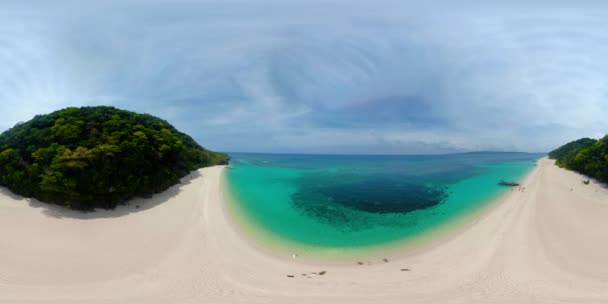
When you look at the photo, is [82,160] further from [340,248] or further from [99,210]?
[340,248]

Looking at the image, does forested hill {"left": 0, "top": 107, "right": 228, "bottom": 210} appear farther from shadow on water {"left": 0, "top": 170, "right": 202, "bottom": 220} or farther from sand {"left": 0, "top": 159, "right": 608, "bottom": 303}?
sand {"left": 0, "top": 159, "right": 608, "bottom": 303}

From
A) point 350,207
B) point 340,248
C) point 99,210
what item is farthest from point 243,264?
point 350,207

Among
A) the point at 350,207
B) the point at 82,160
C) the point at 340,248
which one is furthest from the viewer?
the point at 350,207

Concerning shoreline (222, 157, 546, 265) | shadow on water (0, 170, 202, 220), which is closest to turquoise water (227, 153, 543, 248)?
shoreline (222, 157, 546, 265)

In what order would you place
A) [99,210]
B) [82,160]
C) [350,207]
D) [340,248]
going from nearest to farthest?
[340,248]
[82,160]
[99,210]
[350,207]

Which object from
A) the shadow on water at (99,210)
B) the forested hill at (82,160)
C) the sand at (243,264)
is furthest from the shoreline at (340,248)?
the forested hill at (82,160)

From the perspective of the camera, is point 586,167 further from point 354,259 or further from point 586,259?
point 354,259
